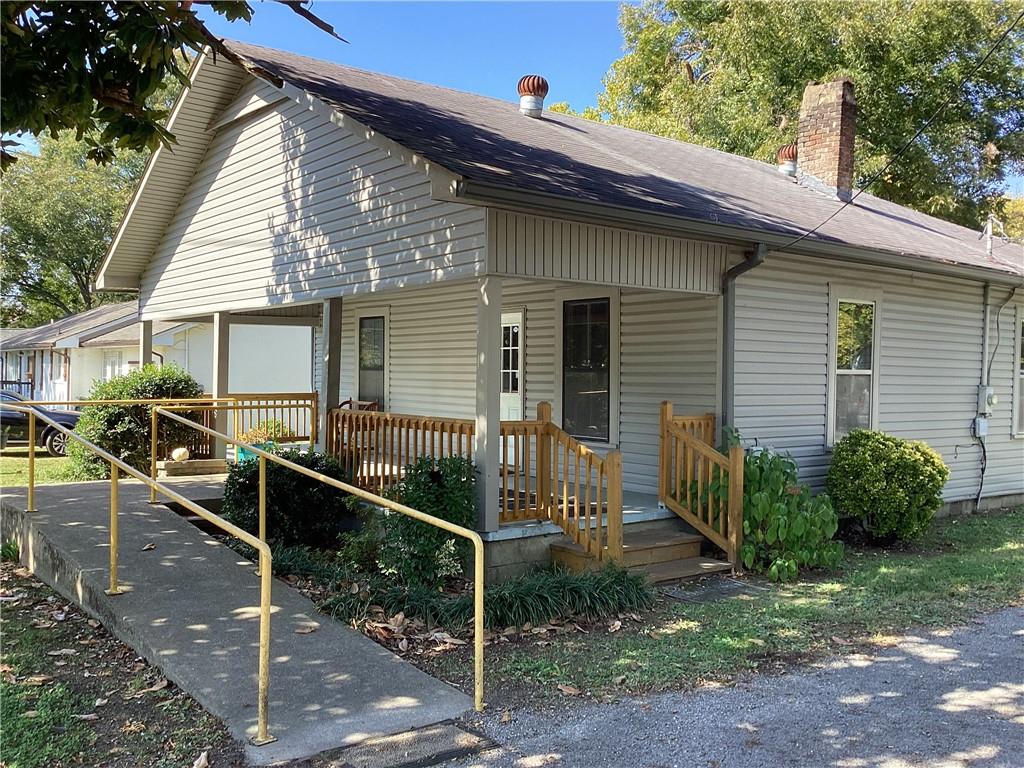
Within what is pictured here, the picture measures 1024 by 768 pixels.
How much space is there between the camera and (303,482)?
7992 millimetres

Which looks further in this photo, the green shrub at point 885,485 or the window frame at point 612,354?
the window frame at point 612,354

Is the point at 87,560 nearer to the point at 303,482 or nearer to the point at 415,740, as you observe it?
the point at 303,482

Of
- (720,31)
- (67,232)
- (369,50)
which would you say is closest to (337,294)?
(369,50)

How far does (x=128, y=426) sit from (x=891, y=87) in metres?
20.6

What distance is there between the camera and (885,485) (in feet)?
27.5

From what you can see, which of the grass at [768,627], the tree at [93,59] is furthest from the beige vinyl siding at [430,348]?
the grass at [768,627]

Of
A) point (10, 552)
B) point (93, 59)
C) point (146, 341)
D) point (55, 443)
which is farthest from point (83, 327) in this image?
point (93, 59)

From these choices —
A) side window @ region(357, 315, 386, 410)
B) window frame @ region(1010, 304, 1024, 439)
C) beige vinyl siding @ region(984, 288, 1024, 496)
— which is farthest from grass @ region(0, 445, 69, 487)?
window frame @ region(1010, 304, 1024, 439)

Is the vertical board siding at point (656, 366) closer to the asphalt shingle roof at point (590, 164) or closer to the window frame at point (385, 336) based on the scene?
the asphalt shingle roof at point (590, 164)

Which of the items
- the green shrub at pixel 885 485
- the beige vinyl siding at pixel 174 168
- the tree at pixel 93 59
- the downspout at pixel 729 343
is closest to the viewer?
the tree at pixel 93 59

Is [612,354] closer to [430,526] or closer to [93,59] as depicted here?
[430,526]

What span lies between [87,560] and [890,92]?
22589mm

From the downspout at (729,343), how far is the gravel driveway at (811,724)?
11.2 ft

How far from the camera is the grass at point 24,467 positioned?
12133 millimetres
